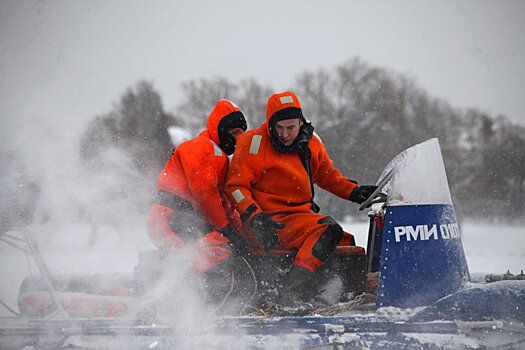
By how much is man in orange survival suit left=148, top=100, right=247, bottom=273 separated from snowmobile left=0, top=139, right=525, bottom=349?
0.16 meters

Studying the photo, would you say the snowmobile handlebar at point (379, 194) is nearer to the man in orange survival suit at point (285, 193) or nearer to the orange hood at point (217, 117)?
the man in orange survival suit at point (285, 193)

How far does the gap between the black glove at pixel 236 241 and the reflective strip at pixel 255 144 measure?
0.52m

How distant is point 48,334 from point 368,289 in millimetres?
1851

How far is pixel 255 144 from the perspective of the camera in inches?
146

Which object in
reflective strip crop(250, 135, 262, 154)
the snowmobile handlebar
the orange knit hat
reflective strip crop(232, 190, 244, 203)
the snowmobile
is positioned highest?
the orange knit hat

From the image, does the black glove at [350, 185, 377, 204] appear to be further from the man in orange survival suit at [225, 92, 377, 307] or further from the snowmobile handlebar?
the snowmobile handlebar

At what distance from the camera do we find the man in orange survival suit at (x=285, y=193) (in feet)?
10.9

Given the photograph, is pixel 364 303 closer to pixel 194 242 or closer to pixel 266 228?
pixel 266 228

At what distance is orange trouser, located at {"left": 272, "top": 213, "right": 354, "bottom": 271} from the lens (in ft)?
10.9

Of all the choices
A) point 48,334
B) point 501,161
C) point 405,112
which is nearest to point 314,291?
point 48,334

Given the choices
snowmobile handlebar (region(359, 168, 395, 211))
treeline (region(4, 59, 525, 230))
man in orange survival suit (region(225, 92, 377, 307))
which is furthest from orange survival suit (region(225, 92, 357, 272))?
treeline (region(4, 59, 525, 230))

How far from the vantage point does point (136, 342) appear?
2795 millimetres

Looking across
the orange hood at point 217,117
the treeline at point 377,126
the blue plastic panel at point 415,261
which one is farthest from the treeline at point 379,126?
the blue plastic panel at point 415,261

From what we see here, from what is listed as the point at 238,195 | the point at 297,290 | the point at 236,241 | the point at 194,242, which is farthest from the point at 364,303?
the point at 194,242
